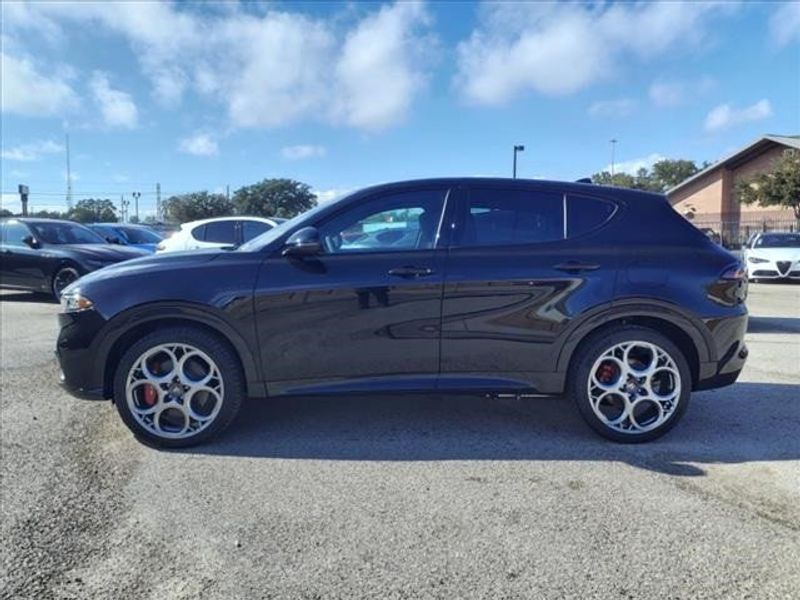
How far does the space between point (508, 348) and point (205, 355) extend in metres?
1.94

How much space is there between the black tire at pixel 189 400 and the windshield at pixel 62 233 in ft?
30.2

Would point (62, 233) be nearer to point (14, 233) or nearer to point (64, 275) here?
point (14, 233)

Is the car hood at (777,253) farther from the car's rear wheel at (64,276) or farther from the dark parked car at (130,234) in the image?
the car's rear wheel at (64,276)

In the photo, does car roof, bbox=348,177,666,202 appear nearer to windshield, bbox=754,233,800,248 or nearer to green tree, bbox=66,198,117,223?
windshield, bbox=754,233,800,248

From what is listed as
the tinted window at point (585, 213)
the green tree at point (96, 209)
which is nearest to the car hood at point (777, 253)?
the tinted window at point (585, 213)

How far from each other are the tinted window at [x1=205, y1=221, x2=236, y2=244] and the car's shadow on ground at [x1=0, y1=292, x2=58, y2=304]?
11.7 feet

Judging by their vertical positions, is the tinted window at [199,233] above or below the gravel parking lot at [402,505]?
above

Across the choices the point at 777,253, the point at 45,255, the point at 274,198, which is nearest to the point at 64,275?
the point at 45,255

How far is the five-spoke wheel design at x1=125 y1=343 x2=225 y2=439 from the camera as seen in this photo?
4.04m

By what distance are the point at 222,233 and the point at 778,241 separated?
48.6ft

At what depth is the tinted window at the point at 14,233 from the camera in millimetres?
11758

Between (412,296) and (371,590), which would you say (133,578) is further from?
(412,296)

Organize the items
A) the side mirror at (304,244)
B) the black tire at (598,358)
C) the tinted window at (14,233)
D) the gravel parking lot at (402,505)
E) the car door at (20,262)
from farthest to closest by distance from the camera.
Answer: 1. the tinted window at (14,233)
2. the car door at (20,262)
3. the black tire at (598,358)
4. the side mirror at (304,244)
5. the gravel parking lot at (402,505)

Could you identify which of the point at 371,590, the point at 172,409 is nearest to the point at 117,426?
the point at 172,409
